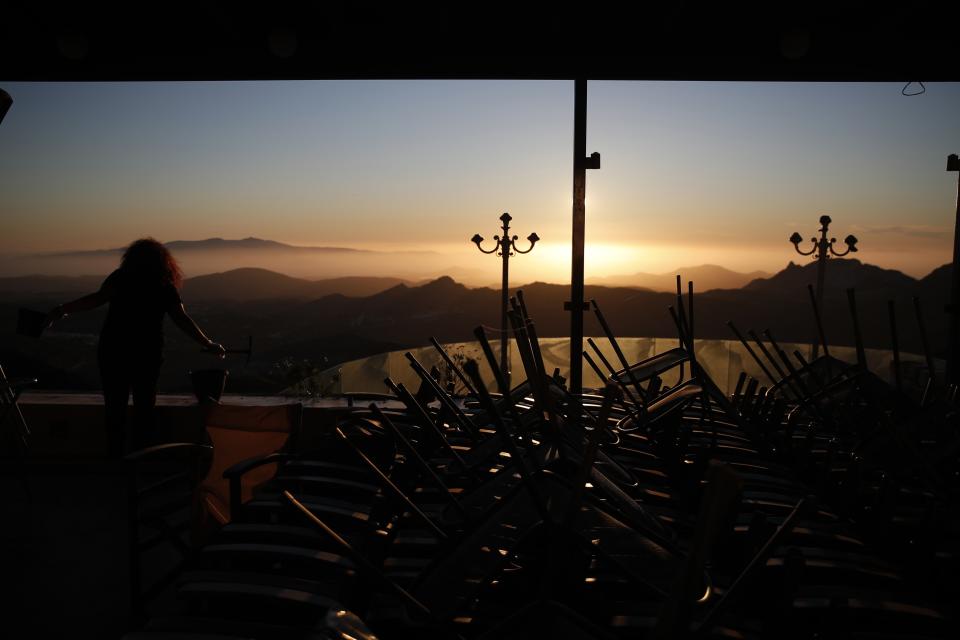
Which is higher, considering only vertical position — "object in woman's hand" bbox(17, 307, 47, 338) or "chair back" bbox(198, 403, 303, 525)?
"object in woman's hand" bbox(17, 307, 47, 338)

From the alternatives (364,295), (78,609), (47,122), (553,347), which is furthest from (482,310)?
(47,122)

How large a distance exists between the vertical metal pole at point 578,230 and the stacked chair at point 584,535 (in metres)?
1.23

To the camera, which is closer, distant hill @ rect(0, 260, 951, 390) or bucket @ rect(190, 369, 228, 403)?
distant hill @ rect(0, 260, 951, 390)

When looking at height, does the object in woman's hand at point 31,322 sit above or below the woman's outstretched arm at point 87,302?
below

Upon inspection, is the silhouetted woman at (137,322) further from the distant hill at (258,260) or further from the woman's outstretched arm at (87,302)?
the distant hill at (258,260)

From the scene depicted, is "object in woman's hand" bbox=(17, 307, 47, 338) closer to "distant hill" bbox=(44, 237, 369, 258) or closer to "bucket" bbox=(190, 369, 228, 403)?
"distant hill" bbox=(44, 237, 369, 258)

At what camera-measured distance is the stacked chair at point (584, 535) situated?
1.17 metres

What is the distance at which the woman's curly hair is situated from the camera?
403 centimetres

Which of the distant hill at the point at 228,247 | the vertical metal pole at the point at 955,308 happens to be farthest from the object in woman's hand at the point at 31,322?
the vertical metal pole at the point at 955,308

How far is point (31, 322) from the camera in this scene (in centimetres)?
389

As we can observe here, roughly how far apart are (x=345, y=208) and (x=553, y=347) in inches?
72.8

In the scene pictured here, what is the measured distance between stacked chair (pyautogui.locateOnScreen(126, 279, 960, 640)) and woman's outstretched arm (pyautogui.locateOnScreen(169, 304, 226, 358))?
1.49 metres

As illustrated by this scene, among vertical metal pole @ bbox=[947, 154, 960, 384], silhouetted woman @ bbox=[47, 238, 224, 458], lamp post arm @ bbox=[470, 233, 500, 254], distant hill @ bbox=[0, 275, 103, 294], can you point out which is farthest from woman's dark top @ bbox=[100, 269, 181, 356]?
vertical metal pole @ bbox=[947, 154, 960, 384]

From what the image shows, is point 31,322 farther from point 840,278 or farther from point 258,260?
point 840,278
